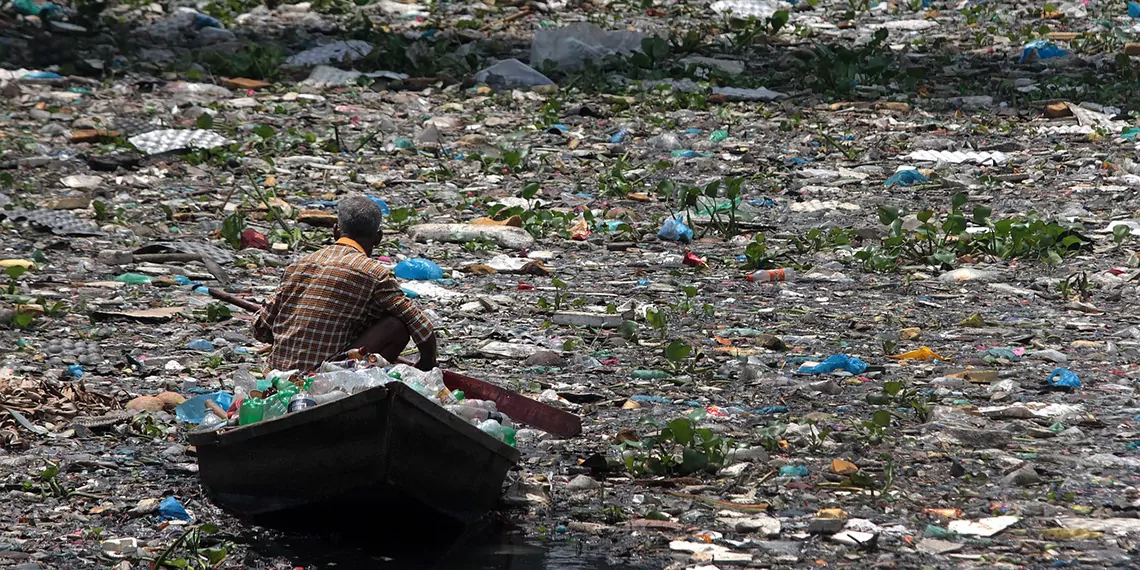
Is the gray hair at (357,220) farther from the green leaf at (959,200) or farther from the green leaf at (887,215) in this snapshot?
the green leaf at (959,200)

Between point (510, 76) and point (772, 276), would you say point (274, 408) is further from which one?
point (510, 76)

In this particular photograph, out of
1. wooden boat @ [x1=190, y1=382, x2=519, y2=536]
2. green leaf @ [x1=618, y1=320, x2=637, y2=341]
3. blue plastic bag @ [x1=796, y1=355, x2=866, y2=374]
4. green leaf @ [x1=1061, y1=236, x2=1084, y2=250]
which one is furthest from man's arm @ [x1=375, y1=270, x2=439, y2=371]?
green leaf @ [x1=1061, y1=236, x2=1084, y2=250]

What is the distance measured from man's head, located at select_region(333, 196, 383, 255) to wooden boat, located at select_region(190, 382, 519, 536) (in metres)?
0.77

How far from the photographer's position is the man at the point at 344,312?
420cm

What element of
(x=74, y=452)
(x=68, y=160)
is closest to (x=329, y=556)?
(x=74, y=452)

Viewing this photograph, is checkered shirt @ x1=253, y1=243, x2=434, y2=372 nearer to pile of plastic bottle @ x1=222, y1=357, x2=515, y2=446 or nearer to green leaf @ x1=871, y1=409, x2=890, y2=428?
pile of plastic bottle @ x1=222, y1=357, x2=515, y2=446

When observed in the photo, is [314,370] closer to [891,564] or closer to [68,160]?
[891,564]

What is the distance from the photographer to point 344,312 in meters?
4.21

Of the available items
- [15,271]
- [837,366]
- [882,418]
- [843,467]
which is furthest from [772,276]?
[15,271]

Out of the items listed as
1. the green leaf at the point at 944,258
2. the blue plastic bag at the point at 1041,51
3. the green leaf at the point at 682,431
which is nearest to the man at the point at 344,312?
the green leaf at the point at 682,431

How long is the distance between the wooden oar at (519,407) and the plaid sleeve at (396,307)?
0.22m

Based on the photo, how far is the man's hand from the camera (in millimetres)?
4238

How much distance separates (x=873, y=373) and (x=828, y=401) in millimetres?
418

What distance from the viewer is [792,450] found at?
15.2 ft
